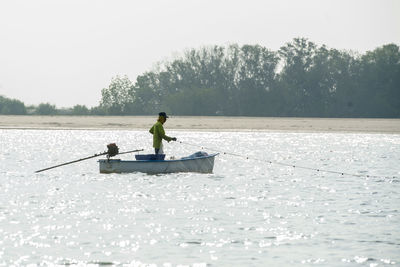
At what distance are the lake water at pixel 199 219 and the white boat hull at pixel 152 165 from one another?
0.40 meters

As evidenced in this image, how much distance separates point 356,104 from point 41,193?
9013 centimetres

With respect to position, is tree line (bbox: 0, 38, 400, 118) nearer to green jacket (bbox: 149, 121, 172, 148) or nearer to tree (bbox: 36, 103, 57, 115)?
tree (bbox: 36, 103, 57, 115)

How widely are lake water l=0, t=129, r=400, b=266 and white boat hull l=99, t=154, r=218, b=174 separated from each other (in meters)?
0.40

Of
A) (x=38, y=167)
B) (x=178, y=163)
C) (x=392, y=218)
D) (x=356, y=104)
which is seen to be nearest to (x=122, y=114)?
(x=356, y=104)

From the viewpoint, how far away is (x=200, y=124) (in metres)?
89.5

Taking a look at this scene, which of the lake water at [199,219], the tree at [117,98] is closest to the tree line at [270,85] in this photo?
the tree at [117,98]

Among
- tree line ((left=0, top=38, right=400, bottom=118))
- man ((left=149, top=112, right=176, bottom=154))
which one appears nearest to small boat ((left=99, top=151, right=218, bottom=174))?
man ((left=149, top=112, right=176, bottom=154))

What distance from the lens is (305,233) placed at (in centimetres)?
1814

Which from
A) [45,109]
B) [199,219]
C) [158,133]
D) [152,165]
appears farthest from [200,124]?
[199,219]

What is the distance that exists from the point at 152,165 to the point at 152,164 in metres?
0.07

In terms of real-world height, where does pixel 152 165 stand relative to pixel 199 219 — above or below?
above

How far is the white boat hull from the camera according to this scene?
29203mm

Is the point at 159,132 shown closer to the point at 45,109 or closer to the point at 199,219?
the point at 199,219

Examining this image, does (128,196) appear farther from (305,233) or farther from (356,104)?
(356,104)
